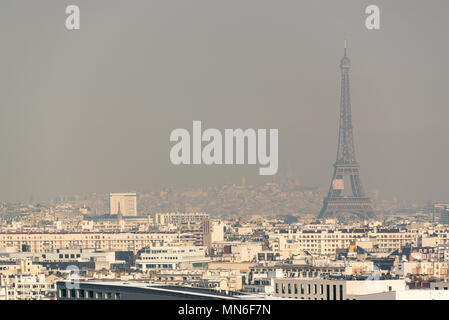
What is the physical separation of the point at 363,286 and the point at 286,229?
43.3m

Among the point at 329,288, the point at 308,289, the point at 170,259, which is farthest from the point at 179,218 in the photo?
the point at 329,288

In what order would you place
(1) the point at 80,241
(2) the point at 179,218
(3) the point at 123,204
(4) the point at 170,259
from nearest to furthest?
→ (4) the point at 170,259 < (1) the point at 80,241 < (3) the point at 123,204 < (2) the point at 179,218

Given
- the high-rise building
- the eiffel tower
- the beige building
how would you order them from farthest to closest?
1. the eiffel tower
2. the high-rise building
3. the beige building

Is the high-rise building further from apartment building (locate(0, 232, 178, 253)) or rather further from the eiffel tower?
the eiffel tower

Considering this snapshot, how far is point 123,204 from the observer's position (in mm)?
75750

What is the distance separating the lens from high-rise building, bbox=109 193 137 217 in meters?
73.6

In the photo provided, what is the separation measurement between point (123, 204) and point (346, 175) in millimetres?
12805

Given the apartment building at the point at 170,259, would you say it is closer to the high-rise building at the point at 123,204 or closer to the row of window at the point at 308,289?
the high-rise building at the point at 123,204

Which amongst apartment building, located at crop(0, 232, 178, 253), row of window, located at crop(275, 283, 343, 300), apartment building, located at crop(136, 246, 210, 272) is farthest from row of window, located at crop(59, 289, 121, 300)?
apartment building, located at crop(0, 232, 178, 253)

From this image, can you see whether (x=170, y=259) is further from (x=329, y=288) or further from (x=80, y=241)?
(x=329, y=288)

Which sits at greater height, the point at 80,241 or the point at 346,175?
the point at 346,175

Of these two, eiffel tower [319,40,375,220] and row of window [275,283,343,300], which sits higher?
eiffel tower [319,40,375,220]

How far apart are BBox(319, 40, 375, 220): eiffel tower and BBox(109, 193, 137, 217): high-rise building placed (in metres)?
10.9
